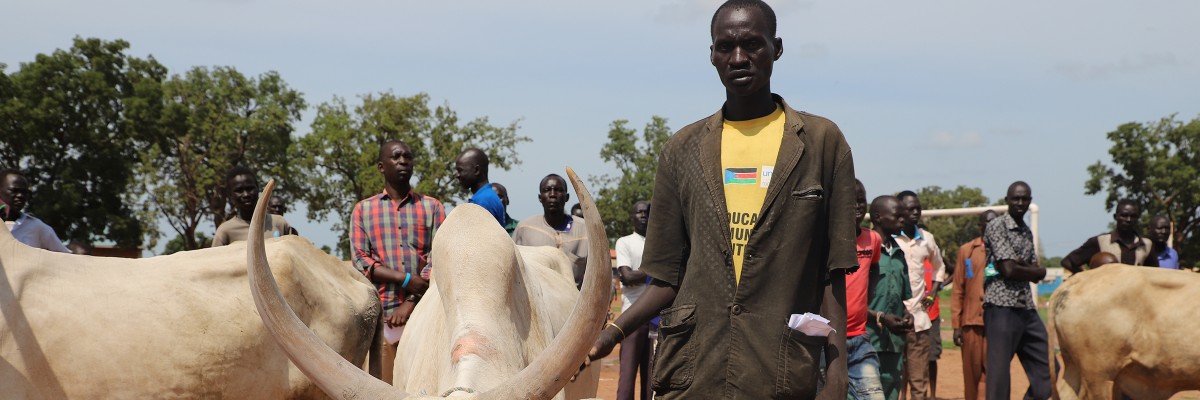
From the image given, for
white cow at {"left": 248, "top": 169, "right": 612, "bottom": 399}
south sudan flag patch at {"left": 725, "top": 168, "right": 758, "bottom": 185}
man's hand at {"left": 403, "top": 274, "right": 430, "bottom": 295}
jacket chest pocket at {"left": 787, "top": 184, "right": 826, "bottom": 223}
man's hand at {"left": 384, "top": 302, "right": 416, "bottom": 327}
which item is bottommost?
man's hand at {"left": 384, "top": 302, "right": 416, "bottom": 327}

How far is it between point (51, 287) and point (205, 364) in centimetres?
76

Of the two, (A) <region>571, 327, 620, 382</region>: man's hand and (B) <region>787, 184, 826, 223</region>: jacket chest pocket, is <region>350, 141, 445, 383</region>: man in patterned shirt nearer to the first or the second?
(A) <region>571, 327, 620, 382</region>: man's hand

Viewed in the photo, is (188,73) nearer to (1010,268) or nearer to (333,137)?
(333,137)

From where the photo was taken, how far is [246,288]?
5.68 metres

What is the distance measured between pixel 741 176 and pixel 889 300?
206 inches

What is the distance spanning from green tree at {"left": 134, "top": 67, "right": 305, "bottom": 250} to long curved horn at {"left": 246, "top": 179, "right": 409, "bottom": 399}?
38.8 metres

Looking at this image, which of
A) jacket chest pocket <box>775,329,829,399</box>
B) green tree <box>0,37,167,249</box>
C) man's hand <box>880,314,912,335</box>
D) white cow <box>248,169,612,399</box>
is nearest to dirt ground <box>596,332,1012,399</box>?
man's hand <box>880,314,912,335</box>

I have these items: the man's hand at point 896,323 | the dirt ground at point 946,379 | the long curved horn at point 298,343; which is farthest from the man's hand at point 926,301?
the long curved horn at point 298,343

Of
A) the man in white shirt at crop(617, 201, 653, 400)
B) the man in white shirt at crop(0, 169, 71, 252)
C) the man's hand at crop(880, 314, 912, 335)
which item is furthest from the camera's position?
the man in white shirt at crop(617, 201, 653, 400)

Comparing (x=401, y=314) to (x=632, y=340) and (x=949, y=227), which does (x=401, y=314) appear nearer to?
(x=632, y=340)

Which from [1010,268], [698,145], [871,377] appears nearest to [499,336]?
[698,145]

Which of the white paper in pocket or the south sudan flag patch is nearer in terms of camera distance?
the white paper in pocket

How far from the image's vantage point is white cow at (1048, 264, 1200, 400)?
28.3ft

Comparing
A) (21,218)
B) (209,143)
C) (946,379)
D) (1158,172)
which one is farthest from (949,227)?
(21,218)
